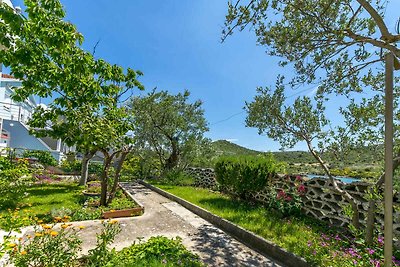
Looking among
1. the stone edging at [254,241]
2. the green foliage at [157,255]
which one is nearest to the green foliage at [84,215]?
the green foliage at [157,255]

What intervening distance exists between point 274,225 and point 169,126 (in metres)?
10.8

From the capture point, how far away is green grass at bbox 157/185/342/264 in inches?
172

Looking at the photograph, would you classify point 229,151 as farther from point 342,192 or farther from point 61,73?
point 61,73

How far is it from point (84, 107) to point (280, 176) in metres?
6.46

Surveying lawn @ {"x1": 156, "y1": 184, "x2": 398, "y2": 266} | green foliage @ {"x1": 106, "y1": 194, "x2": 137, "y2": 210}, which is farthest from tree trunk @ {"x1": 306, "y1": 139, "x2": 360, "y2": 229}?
Answer: green foliage @ {"x1": 106, "y1": 194, "x2": 137, "y2": 210}

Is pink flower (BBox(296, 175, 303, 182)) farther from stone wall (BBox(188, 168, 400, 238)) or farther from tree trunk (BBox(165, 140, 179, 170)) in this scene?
tree trunk (BBox(165, 140, 179, 170))

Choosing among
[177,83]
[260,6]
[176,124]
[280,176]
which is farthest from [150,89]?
[260,6]

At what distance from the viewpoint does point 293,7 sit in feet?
14.5

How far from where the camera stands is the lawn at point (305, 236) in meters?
3.57

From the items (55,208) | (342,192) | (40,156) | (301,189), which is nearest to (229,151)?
(301,189)

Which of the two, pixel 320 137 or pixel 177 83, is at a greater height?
pixel 177 83

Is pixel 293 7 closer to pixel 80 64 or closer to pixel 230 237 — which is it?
pixel 80 64

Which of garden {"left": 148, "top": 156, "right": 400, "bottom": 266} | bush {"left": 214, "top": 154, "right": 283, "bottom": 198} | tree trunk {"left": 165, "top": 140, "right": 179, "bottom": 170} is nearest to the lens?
garden {"left": 148, "top": 156, "right": 400, "bottom": 266}

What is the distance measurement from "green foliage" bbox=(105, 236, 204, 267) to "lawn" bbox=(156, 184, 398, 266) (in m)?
1.96
